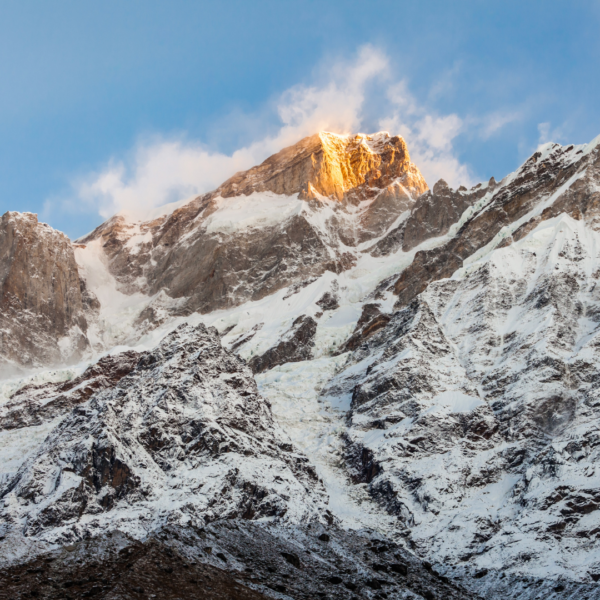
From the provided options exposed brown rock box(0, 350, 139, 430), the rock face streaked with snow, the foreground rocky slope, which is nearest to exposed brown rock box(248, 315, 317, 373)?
exposed brown rock box(0, 350, 139, 430)

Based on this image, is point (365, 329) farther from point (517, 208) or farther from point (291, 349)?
point (517, 208)

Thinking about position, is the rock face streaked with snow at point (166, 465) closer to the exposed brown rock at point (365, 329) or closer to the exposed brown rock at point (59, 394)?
the exposed brown rock at point (59, 394)

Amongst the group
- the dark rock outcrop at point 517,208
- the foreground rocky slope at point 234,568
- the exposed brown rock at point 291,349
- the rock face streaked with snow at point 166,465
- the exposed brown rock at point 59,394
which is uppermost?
the dark rock outcrop at point 517,208

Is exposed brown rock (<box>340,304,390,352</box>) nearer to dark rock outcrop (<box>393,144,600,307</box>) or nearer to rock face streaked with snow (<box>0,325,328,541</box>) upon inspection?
dark rock outcrop (<box>393,144,600,307</box>)

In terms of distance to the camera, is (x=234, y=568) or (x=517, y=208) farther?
(x=517, y=208)

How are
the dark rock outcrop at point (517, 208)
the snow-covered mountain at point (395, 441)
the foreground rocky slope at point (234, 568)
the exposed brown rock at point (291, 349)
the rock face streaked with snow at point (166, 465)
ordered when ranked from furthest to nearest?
the exposed brown rock at point (291, 349) < the dark rock outcrop at point (517, 208) < the rock face streaked with snow at point (166, 465) < the snow-covered mountain at point (395, 441) < the foreground rocky slope at point (234, 568)

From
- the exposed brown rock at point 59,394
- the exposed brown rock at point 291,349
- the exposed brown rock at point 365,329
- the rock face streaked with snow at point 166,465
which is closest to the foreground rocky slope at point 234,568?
the rock face streaked with snow at point 166,465

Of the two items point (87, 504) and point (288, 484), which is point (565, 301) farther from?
point (87, 504)

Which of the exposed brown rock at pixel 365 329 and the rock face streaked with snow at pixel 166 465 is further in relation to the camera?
the exposed brown rock at pixel 365 329

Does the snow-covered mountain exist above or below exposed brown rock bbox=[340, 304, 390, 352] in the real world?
below

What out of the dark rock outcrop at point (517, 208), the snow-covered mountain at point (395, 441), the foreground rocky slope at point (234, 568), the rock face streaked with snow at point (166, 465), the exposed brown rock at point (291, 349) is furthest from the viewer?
the exposed brown rock at point (291, 349)

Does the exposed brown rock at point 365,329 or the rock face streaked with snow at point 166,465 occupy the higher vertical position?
the exposed brown rock at point 365,329

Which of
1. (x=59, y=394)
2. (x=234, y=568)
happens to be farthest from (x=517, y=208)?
(x=234, y=568)

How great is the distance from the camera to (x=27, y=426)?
13962 centimetres
